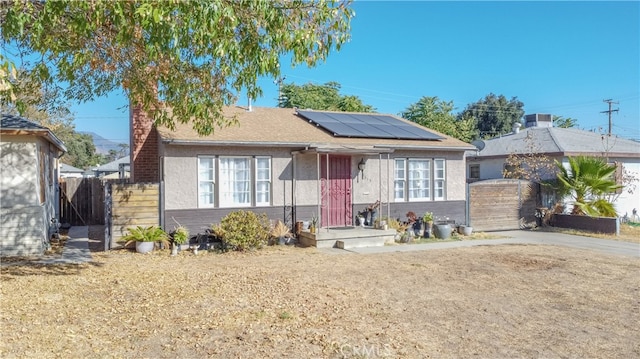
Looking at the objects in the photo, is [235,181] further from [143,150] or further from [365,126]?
[365,126]

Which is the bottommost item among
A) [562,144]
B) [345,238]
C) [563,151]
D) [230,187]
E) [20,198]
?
[345,238]

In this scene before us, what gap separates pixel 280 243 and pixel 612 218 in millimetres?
11766

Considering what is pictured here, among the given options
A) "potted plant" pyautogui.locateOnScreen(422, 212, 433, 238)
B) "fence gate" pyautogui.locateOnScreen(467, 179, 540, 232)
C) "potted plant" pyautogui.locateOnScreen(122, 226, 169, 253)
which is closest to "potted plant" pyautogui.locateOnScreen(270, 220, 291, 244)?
"potted plant" pyautogui.locateOnScreen(122, 226, 169, 253)

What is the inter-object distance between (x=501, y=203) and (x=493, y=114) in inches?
1442

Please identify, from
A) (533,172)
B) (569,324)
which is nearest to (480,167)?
(533,172)

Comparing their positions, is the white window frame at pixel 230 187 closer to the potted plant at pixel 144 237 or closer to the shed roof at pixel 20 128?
the potted plant at pixel 144 237

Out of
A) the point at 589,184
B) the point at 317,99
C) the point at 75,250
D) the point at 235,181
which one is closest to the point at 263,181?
the point at 235,181

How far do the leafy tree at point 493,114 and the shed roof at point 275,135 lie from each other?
123ft

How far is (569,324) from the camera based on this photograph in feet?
21.7

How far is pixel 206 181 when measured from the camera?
13.6 metres

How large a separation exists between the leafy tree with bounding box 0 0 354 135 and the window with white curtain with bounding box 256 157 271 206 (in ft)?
11.2

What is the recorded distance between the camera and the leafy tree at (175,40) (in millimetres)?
6539

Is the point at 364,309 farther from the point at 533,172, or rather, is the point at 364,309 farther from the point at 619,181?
the point at 619,181

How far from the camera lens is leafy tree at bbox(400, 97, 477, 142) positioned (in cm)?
3258
